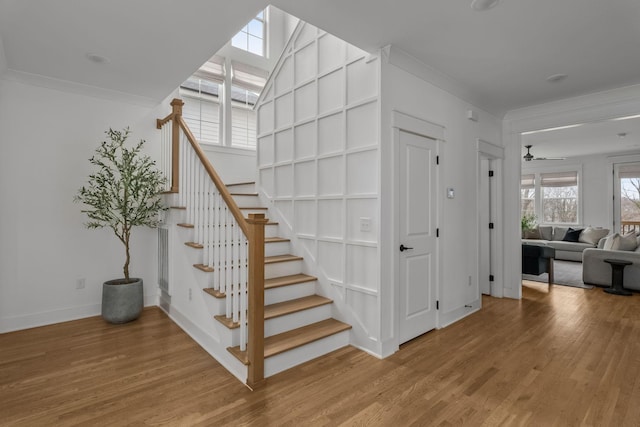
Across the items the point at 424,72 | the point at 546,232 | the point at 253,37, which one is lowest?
the point at 546,232

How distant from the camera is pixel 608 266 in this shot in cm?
527

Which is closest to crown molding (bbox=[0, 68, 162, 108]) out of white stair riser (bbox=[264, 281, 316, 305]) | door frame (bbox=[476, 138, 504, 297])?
white stair riser (bbox=[264, 281, 316, 305])

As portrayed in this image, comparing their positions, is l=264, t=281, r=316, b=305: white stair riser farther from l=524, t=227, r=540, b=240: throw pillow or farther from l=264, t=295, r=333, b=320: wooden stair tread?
l=524, t=227, r=540, b=240: throw pillow

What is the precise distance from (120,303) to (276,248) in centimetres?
178

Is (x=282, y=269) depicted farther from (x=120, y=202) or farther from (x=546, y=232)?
(x=546, y=232)

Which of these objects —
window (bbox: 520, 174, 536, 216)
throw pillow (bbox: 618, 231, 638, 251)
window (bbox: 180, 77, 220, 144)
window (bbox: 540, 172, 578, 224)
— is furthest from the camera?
window (bbox: 520, 174, 536, 216)

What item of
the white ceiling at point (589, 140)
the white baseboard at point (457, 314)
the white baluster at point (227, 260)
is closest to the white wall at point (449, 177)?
the white baseboard at point (457, 314)

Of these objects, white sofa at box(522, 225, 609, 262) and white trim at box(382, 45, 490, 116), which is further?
white sofa at box(522, 225, 609, 262)

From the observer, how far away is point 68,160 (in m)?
3.75

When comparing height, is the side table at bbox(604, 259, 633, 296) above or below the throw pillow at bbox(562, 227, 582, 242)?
below

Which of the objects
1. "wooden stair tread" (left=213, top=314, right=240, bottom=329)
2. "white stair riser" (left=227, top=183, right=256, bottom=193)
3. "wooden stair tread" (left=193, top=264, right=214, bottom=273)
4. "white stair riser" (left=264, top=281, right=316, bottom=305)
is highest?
"white stair riser" (left=227, top=183, right=256, bottom=193)

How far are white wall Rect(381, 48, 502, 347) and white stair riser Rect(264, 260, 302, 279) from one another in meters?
1.10

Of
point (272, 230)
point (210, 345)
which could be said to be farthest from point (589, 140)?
point (210, 345)

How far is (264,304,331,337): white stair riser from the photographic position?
2.80 metres
